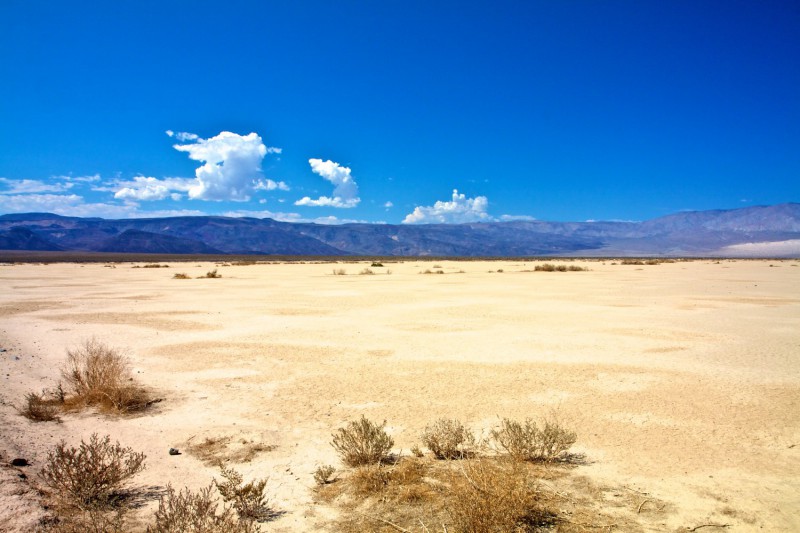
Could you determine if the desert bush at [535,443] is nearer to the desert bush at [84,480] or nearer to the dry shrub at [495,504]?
the dry shrub at [495,504]

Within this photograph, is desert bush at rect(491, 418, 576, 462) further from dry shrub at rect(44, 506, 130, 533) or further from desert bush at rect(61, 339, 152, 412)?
desert bush at rect(61, 339, 152, 412)

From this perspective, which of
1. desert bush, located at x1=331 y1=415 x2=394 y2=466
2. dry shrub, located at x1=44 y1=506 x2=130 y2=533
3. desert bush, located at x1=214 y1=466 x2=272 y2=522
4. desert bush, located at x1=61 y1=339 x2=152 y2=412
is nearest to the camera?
dry shrub, located at x1=44 y1=506 x2=130 y2=533

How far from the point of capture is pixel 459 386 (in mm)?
7227

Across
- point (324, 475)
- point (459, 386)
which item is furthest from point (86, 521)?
point (459, 386)

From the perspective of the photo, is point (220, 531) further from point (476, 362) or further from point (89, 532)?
point (476, 362)

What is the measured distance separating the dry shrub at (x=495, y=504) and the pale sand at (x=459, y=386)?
1.04 metres

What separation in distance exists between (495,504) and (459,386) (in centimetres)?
391

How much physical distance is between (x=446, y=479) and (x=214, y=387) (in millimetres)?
4500

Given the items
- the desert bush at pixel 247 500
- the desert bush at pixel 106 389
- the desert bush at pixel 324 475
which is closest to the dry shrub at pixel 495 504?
the desert bush at pixel 324 475

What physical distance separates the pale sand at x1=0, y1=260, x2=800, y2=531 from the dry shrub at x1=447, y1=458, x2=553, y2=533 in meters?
1.04

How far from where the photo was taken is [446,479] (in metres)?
4.26

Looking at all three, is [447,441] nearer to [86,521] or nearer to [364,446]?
[364,446]

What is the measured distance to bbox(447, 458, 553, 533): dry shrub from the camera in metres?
3.27

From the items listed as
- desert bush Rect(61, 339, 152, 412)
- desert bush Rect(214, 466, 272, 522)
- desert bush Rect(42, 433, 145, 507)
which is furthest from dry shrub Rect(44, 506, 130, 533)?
desert bush Rect(61, 339, 152, 412)
